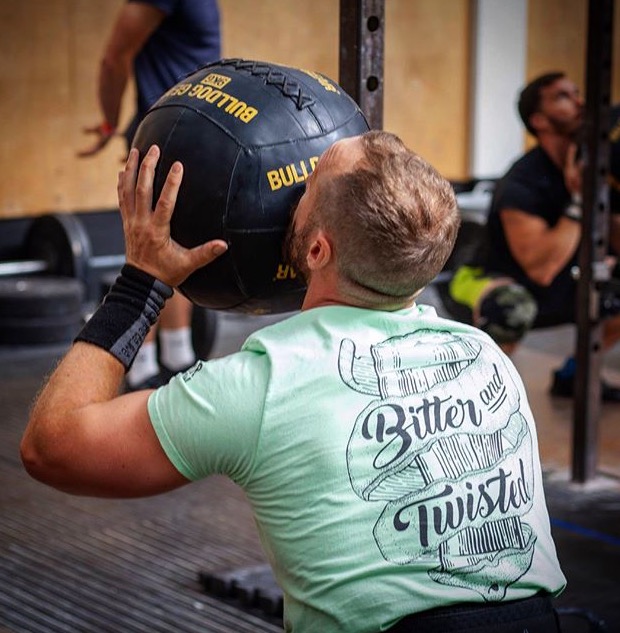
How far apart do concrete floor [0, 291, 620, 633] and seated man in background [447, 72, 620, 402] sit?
1.21ft

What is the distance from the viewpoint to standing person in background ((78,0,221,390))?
12.0 ft

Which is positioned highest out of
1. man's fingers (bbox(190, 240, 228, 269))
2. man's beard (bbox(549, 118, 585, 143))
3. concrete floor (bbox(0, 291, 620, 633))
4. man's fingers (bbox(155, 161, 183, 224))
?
man's fingers (bbox(155, 161, 183, 224))

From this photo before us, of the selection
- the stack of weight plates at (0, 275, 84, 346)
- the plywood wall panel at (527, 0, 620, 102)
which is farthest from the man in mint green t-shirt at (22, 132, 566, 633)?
the plywood wall panel at (527, 0, 620, 102)

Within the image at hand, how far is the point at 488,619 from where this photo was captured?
1.27 meters

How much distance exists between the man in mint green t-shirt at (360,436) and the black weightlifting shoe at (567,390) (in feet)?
9.88

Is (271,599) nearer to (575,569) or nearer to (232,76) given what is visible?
(575,569)

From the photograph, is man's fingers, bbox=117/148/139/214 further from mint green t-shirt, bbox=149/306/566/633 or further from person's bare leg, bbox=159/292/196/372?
person's bare leg, bbox=159/292/196/372

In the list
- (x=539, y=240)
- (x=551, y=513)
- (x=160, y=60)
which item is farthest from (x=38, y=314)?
(x=551, y=513)

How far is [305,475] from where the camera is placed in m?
1.23

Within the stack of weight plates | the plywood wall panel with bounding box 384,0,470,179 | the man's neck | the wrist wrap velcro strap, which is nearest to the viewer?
the wrist wrap velcro strap

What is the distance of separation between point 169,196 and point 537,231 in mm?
2663

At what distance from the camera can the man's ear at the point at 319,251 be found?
1278 mm

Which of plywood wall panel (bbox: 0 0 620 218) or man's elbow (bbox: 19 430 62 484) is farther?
plywood wall panel (bbox: 0 0 620 218)

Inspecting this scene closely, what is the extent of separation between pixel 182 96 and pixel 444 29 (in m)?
5.64
